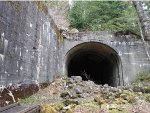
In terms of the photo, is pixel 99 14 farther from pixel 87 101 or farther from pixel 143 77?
pixel 87 101

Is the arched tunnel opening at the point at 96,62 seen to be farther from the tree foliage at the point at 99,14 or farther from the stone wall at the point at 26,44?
the stone wall at the point at 26,44

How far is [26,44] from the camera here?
26.5ft

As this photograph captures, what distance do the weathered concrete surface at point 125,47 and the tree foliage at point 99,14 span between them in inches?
94.7

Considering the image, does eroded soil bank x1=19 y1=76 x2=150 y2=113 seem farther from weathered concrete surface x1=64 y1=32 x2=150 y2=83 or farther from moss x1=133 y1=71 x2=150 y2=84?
weathered concrete surface x1=64 y1=32 x2=150 y2=83

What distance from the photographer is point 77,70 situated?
2430 cm

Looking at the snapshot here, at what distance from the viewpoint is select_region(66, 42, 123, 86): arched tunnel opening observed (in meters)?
15.2

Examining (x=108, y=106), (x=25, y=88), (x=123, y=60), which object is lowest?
(x=108, y=106)

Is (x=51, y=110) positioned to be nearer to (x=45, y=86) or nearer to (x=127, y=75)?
(x=45, y=86)

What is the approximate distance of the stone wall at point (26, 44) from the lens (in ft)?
20.9

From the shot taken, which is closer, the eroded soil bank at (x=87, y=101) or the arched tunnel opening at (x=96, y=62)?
the eroded soil bank at (x=87, y=101)

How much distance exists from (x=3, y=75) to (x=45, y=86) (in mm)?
4648

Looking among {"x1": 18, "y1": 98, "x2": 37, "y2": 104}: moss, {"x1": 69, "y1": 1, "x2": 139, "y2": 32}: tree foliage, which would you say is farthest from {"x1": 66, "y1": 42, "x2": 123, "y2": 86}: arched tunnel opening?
{"x1": 18, "y1": 98, "x2": 37, "y2": 104}: moss

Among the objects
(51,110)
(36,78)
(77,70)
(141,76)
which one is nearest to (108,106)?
(51,110)

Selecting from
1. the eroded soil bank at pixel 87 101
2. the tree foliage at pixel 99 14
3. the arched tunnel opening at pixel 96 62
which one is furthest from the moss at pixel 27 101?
the tree foliage at pixel 99 14
